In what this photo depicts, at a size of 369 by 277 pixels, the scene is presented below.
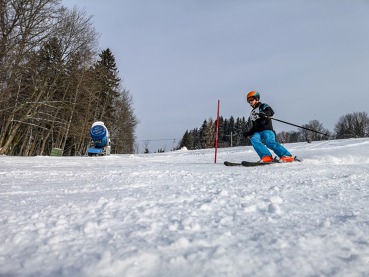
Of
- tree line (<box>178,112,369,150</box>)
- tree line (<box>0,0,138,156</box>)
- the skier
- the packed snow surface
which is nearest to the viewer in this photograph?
the packed snow surface

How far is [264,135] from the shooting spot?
6.72 m

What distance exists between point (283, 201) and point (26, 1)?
17570mm

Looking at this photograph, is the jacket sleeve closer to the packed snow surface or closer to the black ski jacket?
the black ski jacket

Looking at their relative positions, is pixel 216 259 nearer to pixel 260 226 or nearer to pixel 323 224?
pixel 260 226

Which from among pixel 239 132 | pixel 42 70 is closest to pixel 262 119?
pixel 42 70

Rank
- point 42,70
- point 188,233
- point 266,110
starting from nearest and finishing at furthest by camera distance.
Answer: point 188,233
point 266,110
point 42,70

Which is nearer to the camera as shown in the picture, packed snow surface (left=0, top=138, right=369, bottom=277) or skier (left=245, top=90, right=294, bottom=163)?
packed snow surface (left=0, top=138, right=369, bottom=277)

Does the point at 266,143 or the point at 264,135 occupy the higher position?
the point at 264,135

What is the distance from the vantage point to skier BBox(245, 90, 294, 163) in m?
6.57

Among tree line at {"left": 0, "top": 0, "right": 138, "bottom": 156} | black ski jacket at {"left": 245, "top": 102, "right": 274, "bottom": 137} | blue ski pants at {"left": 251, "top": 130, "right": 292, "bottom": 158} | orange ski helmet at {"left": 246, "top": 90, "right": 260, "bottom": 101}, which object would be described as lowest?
blue ski pants at {"left": 251, "top": 130, "right": 292, "bottom": 158}

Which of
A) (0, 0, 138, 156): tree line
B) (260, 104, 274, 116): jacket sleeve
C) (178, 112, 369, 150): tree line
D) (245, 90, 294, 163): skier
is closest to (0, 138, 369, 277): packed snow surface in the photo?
(245, 90, 294, 163): skier

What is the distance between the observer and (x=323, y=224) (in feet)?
5.94

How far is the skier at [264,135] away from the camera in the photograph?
21.6 ft

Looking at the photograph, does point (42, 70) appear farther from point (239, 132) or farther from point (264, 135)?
point (239, 132)
